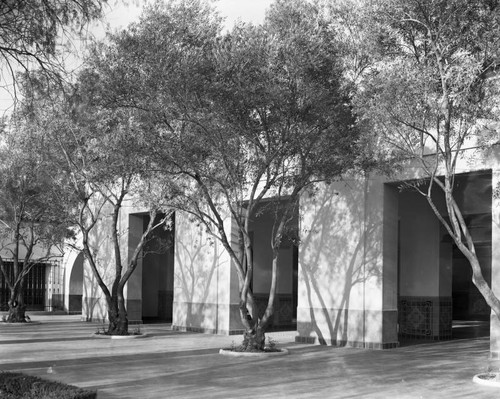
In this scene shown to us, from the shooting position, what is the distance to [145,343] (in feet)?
61.3

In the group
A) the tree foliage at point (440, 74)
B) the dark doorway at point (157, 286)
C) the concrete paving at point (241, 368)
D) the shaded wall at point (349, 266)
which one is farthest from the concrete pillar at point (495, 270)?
the dark doorway at point (157, 286)

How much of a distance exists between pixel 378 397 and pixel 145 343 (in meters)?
9.63

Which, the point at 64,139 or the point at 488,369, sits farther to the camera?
the point at 64,139

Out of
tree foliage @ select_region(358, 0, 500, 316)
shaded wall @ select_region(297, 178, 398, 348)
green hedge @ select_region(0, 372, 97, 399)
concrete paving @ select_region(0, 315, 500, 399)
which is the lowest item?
concrete paving @ select_region(0, 315, 500, 399)

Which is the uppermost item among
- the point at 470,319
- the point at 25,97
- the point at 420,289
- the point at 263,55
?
the point at 263,55

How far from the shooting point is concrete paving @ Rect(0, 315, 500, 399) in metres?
10.8

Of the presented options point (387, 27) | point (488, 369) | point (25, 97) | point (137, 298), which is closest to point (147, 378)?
point (25, 97)

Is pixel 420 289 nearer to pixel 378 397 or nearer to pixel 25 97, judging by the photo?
pixel 378 397

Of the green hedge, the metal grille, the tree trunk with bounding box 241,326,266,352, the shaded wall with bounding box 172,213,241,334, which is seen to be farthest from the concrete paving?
the metal grille

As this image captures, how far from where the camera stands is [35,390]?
8242 mm

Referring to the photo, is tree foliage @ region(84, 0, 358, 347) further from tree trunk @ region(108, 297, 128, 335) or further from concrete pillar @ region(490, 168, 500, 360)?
tree trunk @ region(108, 297, 128, 335)

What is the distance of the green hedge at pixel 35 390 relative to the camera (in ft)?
25.8

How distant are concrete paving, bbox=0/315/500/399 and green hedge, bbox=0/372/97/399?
5.53 ft

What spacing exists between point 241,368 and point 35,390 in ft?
19.4
